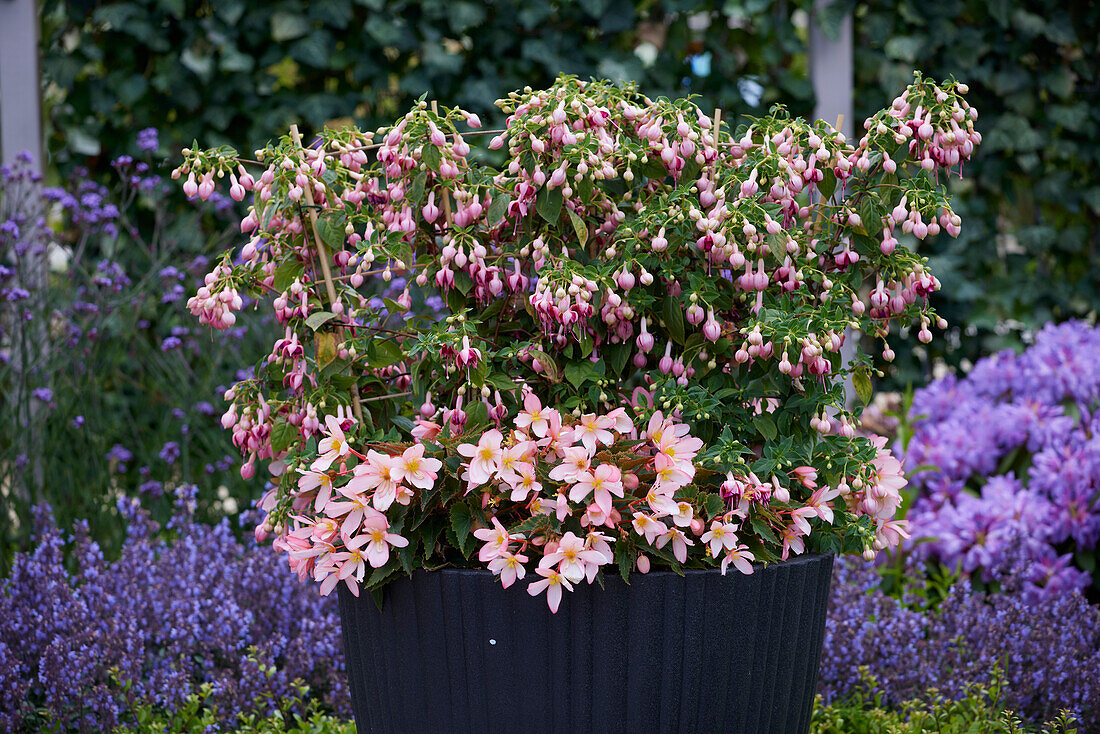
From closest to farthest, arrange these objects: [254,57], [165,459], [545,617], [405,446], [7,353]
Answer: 1. [545,617]
2. [405,446]
3. [165,459]
4. [7,353]
5. [254,57]

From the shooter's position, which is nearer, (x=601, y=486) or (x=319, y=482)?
(x=601, y=486)

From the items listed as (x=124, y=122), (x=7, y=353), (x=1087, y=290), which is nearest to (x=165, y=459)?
(x=7, y=353)

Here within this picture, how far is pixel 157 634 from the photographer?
2053 mm

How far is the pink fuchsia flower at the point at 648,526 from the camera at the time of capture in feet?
4.14

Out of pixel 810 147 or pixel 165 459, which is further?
pixel 165 459

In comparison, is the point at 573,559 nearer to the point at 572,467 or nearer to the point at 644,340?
the point at 572,467

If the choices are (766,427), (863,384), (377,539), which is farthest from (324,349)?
(863,384)

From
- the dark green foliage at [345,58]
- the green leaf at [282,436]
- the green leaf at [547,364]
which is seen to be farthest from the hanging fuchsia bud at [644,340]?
the dark green foliage at [345,58]

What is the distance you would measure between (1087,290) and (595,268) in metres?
2.91

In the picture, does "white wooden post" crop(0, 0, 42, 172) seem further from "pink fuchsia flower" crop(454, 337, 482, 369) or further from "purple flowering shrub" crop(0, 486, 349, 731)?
"pink fuchsia flower" crop(454, 337, 482, 369)

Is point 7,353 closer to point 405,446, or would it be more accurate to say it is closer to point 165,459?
point 165,459

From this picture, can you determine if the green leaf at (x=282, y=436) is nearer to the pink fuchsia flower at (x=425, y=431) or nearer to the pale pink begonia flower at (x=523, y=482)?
the pink fuchsia flower at (x=425, y=431)

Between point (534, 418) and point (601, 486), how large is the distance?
155 mm

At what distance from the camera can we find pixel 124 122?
11.4 feet
